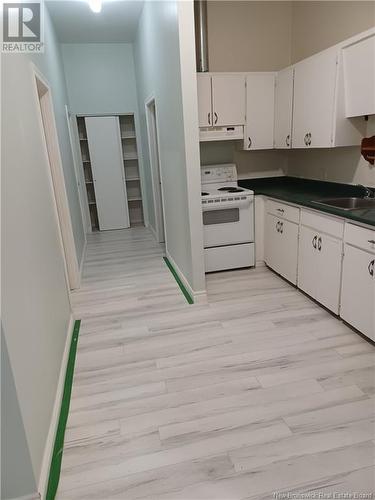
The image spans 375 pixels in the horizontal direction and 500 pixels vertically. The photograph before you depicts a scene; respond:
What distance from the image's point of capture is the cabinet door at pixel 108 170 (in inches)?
221

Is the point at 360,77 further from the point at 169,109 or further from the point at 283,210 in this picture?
the point at 169,109

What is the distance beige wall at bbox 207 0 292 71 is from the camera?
12.4 ft

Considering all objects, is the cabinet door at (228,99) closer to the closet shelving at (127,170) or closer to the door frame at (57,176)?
the door frame at (57,176)

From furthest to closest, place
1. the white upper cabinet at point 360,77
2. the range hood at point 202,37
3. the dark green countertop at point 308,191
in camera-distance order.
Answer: the range hood at point 202,37 → the white upper cabinet at point 360,77 → the dark green countertop at point 308,191

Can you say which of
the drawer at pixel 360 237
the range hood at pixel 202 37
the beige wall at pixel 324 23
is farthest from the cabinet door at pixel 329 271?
the range hood at pixel 202 37

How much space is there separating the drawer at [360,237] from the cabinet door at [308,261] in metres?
0.41

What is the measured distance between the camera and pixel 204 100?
141 inches

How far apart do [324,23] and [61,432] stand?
4.13 m

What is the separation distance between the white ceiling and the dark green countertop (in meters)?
2.46

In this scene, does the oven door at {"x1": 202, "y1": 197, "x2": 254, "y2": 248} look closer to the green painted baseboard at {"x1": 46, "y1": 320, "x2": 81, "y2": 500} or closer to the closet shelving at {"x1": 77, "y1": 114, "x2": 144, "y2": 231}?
the green painted baseboard at {"x1": 46, "y1": 320, "x2": 81, "y2": 500}

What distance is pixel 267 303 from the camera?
9.96 feet

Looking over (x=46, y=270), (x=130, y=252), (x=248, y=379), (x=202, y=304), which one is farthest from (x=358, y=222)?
(x=130, y=252)

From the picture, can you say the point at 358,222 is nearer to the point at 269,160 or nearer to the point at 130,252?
the point at 269,160

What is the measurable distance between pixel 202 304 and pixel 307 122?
2.03 m
